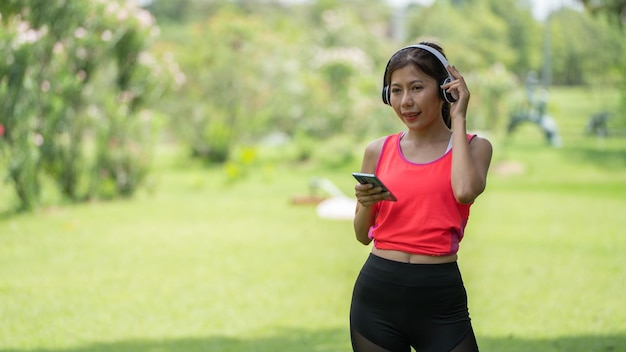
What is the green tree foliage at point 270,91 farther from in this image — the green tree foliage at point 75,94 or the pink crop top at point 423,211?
the pink crop top at point 423,211

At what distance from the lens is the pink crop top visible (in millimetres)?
2906

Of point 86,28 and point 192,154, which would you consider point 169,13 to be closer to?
point 192,154

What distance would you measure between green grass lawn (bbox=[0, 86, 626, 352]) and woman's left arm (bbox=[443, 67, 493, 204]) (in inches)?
118

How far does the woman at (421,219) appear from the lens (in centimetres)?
290

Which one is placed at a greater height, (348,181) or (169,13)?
(169,13)

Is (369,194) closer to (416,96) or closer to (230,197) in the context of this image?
(416,96)

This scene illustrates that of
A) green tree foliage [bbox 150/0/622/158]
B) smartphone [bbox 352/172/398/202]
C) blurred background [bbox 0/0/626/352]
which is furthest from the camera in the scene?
green tree foliage [bbox 150/0/622/158]

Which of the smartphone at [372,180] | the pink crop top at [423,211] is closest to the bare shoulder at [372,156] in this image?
the pink crop top at [423,211]

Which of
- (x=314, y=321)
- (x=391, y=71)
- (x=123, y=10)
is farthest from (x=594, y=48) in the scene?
(x=391, y=71)

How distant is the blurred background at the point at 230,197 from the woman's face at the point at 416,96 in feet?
10.1

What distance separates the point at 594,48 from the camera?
36938mm

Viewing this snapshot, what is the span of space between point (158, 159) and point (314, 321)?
1877 cm

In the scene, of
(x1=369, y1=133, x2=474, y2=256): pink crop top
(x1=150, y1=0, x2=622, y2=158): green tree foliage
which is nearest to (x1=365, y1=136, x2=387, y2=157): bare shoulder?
(x1=369, y1=133, x2=474, y2=256): pink crop top

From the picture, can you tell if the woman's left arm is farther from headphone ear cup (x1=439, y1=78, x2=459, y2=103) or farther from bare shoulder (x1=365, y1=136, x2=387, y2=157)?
bare shoulder (x1=365, y1=136, x2=387, y2=157)
